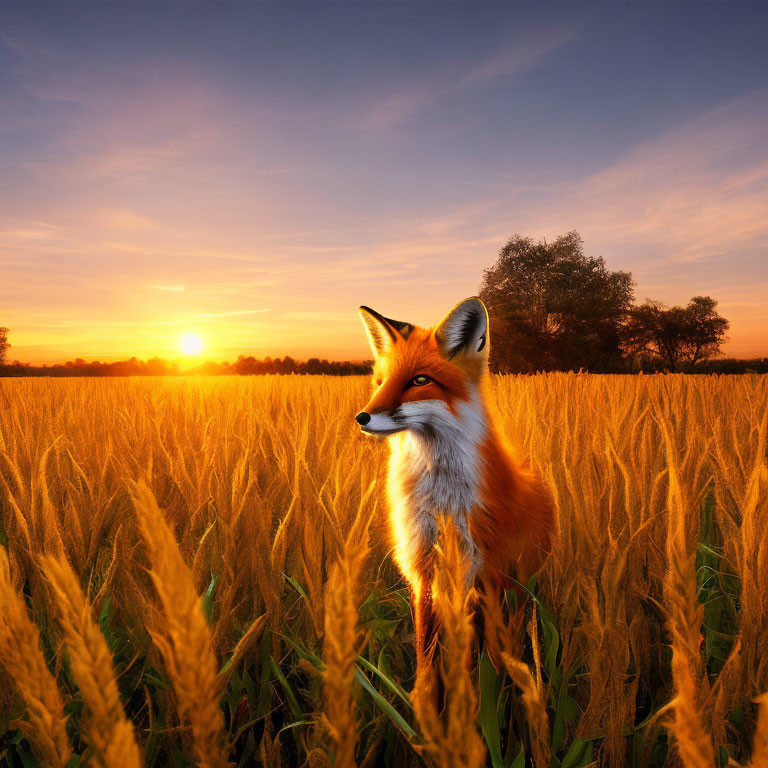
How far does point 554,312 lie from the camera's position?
1247 inches

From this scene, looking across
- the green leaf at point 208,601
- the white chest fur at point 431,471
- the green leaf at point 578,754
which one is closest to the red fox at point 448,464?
the white chest fur at point 431,471

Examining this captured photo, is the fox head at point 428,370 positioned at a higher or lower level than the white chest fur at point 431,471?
higher

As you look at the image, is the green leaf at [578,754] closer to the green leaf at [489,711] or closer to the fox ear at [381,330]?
the green leaf at [489,711]

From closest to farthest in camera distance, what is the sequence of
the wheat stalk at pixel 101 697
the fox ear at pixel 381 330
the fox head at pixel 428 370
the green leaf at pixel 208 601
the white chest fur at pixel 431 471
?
the wheat stalk at pixel 101 697 < the green leaf at pixel 208 601 < the white chest fur at pixel 431 471 < the fox head at pixel 428 370 < the fox ear at pixel 381 330

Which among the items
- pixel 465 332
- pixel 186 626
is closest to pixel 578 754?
pixel 186 626

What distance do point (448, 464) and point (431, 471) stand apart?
6 centimetres

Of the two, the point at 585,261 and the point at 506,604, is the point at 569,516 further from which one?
the point at 585,261

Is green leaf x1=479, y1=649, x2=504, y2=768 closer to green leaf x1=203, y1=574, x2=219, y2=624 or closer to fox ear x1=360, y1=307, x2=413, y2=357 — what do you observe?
green leaf x1=203, y1=574, x2=219, y2=624

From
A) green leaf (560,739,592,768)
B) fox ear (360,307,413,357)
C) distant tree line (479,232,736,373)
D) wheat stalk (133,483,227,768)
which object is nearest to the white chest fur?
fox ear (360,307,413,357)

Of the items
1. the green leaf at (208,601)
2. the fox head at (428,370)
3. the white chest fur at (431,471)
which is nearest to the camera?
the green leaf at (208,601)

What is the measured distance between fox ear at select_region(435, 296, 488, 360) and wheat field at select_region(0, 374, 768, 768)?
0.51 meters

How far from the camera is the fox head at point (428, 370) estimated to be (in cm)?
153

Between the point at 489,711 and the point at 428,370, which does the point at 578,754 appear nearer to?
the point at 489,711

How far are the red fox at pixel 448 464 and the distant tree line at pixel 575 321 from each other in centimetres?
2514
